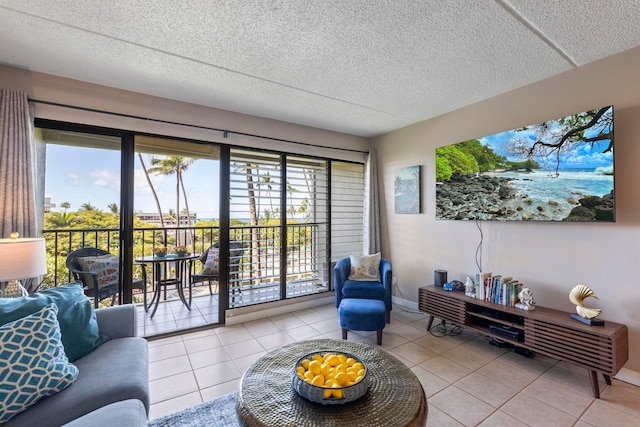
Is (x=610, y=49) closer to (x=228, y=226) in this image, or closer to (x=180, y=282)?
(x=228, y=226)

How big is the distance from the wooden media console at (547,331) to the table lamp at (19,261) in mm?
3482

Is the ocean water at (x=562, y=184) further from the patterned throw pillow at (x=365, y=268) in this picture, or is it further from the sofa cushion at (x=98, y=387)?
the sofa cushion at (x=98, y=387)

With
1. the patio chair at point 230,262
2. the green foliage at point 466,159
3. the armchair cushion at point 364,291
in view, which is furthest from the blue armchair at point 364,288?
the green foliage at point 466,159

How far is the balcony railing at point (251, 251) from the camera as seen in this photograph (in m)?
2.94

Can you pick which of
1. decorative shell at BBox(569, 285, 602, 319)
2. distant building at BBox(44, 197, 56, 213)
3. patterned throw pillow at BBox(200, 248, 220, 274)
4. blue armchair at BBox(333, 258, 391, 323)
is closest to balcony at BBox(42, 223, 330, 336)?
distant building at BBox(44, 197, 56, 213)

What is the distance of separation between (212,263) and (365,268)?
220 cm

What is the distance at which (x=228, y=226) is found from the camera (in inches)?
134

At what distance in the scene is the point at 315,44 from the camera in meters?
2.06

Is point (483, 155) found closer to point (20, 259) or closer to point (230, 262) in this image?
point (230, 262)

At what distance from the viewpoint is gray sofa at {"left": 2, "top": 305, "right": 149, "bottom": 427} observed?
114 centimetres

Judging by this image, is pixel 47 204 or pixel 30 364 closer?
pixel 30 364

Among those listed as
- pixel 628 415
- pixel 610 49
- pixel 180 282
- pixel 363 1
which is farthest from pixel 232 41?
pixel 628 415

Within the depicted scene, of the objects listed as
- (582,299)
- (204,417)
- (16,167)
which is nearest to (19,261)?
(16,167)

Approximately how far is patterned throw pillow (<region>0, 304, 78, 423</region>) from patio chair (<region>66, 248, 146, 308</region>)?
1609 millimetres
